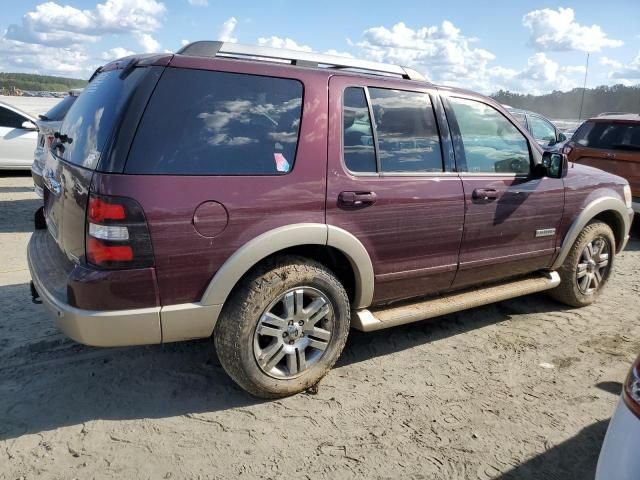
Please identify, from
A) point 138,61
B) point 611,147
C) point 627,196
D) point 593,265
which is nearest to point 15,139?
point 138,61

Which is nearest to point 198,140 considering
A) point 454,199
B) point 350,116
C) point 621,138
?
point 350,116

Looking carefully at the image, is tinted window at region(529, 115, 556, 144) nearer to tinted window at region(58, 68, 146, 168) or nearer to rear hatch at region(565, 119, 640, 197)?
rear hatch at region(565, 119, 640, 197)

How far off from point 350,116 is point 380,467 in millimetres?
1966

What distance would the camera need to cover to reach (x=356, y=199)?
3.10 meters

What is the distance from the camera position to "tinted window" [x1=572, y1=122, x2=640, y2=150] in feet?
25.5

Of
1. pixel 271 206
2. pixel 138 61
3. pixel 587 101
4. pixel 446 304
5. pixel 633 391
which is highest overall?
pixel 587 101

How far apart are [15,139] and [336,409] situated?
30.1ft

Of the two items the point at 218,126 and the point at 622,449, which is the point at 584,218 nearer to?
the point at 622,449

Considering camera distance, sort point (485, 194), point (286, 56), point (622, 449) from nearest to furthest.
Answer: point (622, 449), point (286, 56), point (485, 194)

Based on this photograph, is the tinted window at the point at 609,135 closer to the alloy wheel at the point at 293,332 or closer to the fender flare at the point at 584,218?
the fender flare at the point at 584,218

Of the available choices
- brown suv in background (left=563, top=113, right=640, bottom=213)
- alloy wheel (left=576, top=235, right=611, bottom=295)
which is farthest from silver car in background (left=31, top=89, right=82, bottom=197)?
brown suv in background (left=563, top=113, right=640, bottom=213)

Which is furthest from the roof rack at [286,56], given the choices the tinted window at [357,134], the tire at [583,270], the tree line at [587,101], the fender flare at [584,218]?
the tree line at [587,101]

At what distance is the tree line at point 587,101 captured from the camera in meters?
38.8

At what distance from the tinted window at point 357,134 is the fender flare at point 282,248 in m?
0.44
